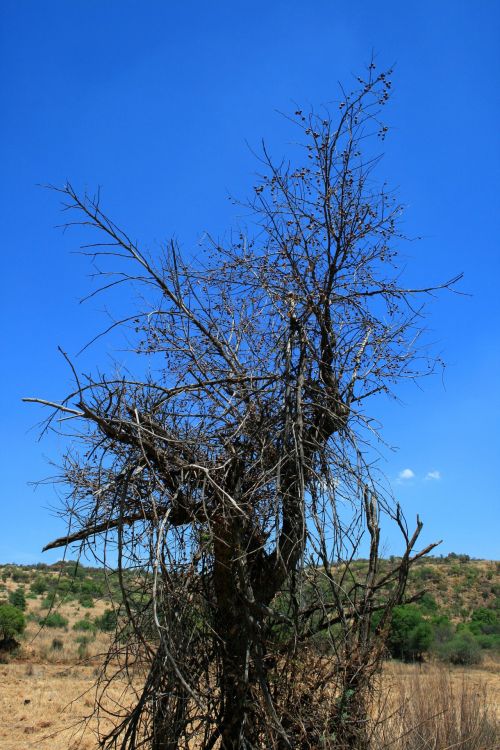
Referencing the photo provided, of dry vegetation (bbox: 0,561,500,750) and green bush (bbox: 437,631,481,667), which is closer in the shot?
dry vegetation (bbox: 0,561,500,750)

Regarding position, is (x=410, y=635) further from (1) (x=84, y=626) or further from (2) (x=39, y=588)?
(2) (x=39, y=588)

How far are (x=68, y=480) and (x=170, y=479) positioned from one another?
38.5 inches

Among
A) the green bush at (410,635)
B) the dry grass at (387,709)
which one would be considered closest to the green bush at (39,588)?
the dry grass at (387,709)

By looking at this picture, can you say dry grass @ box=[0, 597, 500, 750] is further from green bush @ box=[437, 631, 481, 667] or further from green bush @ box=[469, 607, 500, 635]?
green bush @ box=[469, 607, 500, 635]

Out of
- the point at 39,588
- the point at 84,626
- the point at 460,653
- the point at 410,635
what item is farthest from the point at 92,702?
the point at 39,588

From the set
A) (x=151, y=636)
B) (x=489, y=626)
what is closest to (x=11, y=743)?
(x=151, y=636)

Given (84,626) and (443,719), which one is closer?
(443,719)

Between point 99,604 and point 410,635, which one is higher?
point 99,604

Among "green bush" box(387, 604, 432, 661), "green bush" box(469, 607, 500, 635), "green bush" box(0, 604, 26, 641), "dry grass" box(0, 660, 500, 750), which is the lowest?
"dry grass" box(0, 660, 500, 750)

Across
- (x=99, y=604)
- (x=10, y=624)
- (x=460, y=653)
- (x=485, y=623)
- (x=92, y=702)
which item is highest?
(x=485, y=623)

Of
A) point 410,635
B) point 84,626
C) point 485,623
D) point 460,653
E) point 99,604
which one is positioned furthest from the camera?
point 99,604

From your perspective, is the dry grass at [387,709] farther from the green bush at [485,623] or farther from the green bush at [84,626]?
the green bush at [485,623]

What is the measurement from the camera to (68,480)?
5363 millimetres

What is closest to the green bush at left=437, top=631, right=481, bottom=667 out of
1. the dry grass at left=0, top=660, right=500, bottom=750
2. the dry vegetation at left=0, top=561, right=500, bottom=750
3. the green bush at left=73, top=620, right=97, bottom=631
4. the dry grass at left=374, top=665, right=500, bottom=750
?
the dry vegetation at left=0, top=561, right=500, bottom=750
